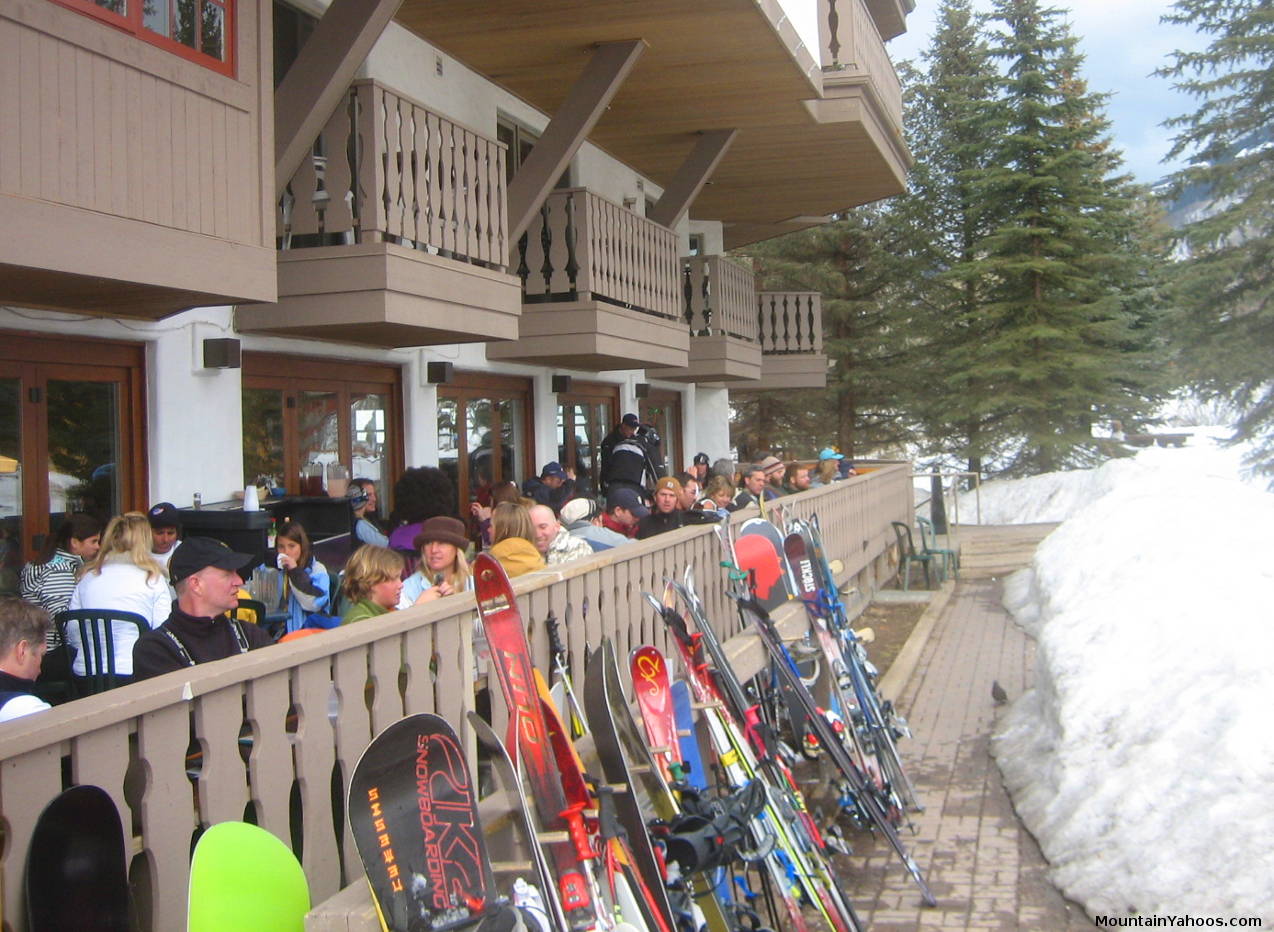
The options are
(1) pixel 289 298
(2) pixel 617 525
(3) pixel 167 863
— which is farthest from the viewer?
(2) pixel 617 525

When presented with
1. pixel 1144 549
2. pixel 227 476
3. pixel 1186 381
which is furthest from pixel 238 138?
pixel 1186 381

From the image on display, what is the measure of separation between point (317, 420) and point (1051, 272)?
2602 cm

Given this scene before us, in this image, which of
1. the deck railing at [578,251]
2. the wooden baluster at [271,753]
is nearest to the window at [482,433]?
the deck railing at [578,251]

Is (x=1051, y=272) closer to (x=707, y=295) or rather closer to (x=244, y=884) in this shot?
(x=707, y=295)

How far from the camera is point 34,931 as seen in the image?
2.43 m

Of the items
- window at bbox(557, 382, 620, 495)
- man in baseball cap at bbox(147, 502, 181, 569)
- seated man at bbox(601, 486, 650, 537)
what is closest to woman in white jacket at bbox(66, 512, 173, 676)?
man in baseball cap at bbox(147, 502, 181, 569)

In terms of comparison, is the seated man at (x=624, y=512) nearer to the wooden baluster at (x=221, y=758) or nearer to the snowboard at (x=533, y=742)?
the snowboard at (x=533, y=742)

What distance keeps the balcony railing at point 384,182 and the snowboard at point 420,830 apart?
5448mm

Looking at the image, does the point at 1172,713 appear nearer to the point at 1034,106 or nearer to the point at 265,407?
the point at 265,407

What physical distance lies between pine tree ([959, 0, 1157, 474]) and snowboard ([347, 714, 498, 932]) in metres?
30.2

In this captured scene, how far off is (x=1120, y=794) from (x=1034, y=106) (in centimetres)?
2940

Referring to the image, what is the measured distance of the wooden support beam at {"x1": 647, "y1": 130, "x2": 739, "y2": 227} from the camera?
45.0ft

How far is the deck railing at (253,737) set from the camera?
2.55 metres

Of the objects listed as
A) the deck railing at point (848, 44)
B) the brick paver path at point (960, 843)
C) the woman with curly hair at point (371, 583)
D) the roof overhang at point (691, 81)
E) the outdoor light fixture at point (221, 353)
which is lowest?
the brick paver path at point (960, 843)
